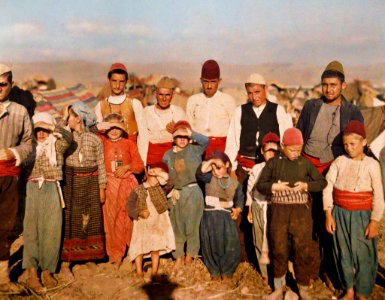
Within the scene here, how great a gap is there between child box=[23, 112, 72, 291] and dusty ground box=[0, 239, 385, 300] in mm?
311

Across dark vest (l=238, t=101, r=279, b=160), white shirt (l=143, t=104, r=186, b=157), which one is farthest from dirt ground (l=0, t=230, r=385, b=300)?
white shirt (l=143, t=104, r=186, b=157)

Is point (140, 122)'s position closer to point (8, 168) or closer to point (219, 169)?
point (219, 169)

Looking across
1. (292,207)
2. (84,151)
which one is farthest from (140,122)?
(292,207)

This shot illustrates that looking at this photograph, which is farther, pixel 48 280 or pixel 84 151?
pixel 84 151

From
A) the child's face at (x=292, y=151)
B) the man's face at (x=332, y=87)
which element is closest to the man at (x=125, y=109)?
the child's face at (x=292, y=151)

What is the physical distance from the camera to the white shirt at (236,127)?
5.05 meters

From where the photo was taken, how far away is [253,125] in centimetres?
506

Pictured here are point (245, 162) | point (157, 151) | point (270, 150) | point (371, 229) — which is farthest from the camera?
point (157, 151)

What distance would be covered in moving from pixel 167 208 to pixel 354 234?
82.9 inches

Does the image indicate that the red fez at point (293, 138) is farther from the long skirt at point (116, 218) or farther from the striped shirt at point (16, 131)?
the striped shirt at point (16, 131)

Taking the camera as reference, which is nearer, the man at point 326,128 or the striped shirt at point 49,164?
the striped shirt at point 49,164

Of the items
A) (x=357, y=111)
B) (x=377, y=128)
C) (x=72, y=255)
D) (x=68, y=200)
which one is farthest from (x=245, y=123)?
(x=377, y=128)

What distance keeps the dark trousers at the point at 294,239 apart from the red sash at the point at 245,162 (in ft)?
3.03

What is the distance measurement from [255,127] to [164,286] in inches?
86.3
